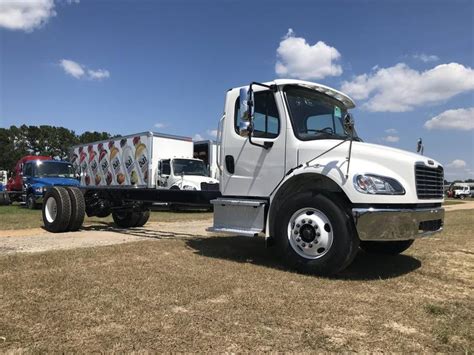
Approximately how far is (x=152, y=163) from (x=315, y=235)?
1476 cm

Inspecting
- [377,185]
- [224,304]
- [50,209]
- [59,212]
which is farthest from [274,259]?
[50,209]

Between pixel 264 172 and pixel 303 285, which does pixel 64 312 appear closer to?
pixel 303 285

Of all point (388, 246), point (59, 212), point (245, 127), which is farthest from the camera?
point (59, 212)

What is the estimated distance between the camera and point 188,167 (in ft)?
65.1

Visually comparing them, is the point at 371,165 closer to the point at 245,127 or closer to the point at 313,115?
the point at 313,115

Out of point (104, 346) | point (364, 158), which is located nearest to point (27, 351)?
point (104, 346)

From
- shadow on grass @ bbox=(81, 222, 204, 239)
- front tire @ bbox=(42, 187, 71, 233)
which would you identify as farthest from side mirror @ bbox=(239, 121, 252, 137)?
front tire @ bbox=(42, 187, 71, 233)

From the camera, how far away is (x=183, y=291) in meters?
4.76

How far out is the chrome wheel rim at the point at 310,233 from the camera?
5605 millimetres

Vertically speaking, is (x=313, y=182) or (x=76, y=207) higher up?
(x=313, y=182)

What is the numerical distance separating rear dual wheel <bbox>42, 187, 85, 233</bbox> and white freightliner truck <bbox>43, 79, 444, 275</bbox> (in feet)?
12.7

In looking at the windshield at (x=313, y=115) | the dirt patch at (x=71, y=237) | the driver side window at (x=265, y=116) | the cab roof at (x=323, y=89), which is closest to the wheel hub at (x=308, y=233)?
the windshield at (x=313, y=115)

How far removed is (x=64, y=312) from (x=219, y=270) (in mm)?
2272

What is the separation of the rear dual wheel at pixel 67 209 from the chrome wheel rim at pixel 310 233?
6199 millimetres
